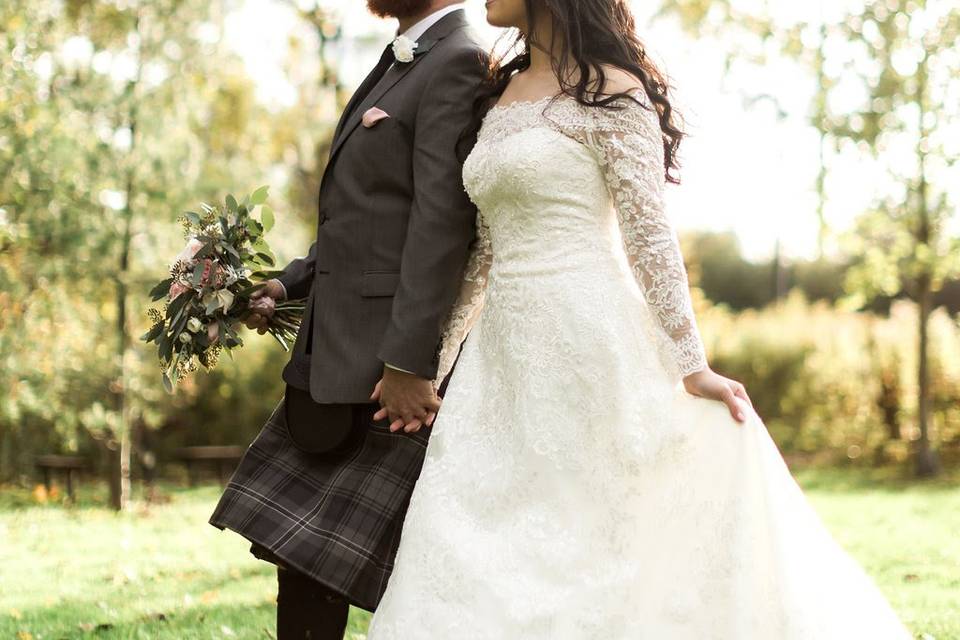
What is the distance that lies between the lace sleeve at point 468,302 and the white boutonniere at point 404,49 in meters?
0.50

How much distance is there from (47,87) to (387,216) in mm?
8091

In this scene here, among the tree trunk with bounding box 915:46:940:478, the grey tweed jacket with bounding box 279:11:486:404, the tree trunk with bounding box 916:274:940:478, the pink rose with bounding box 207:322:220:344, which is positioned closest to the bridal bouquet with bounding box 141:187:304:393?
the pink rose with bounding box 207:322:220:344

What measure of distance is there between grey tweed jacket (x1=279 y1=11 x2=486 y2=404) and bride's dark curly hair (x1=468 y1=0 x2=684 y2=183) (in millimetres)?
286

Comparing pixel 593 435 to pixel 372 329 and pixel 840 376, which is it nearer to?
pixel 372 329

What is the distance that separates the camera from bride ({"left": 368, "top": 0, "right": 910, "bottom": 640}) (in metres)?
2.40

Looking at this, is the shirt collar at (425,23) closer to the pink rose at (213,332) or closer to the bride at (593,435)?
the bride at (593,435)

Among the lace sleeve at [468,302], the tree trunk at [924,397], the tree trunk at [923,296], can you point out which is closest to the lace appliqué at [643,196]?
the lace sleeve at [468,302]

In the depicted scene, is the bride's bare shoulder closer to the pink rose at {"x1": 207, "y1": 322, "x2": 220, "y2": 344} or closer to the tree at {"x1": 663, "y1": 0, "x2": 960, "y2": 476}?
the pink rose at {"x1": 207, "y1": 322, "x2": 220, "y2": 344}

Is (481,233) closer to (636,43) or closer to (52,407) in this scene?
(636,43)

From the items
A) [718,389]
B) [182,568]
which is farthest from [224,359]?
[718,389]

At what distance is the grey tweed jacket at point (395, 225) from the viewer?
2846mm

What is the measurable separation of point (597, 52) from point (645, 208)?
18.4 inches

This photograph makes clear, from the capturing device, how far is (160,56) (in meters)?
10.3

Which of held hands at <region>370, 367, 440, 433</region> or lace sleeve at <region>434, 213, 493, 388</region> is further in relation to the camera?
lace sleeve at <region>434, 213, 493, 388</region>
